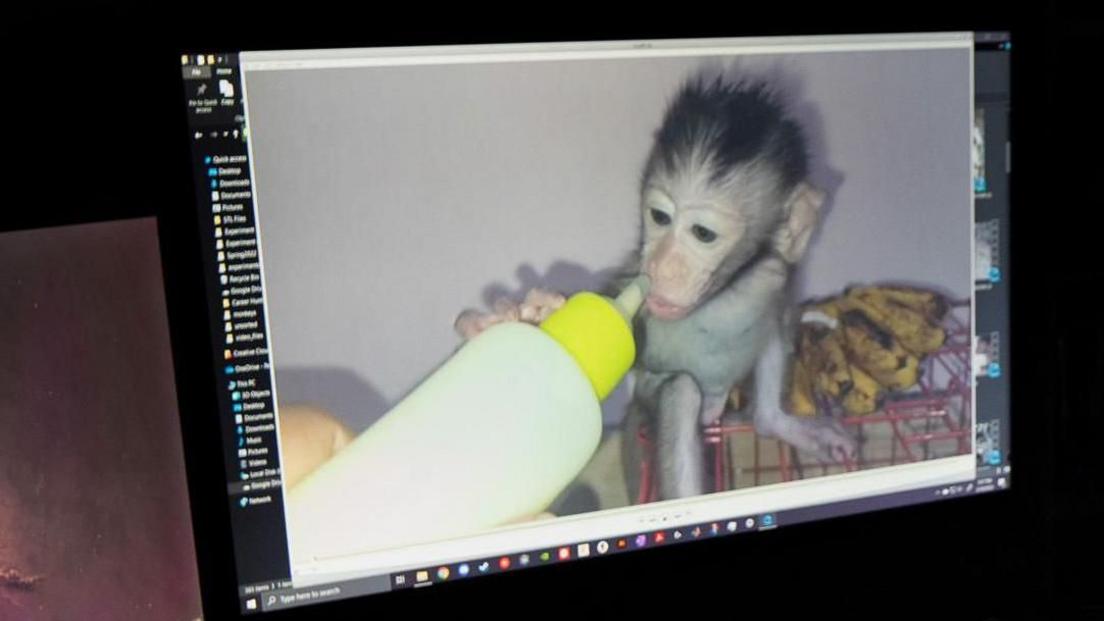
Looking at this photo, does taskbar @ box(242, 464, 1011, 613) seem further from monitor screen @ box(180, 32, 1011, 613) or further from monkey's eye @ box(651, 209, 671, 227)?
monkey's eye @ box(651, 209, 671, 227)

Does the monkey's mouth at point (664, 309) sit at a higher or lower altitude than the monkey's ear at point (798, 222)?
lower

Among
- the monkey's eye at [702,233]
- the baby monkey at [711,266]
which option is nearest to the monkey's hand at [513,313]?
the baby monkey at [711,266]

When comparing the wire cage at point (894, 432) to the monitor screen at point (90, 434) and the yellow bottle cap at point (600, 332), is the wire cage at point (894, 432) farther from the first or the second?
the monitor screen at point (90, 434)

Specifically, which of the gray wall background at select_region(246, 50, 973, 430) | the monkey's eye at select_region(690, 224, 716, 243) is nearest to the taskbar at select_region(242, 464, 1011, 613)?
the gray wall background at select_region(246, 50, 973, 430)

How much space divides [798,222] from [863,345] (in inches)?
4.6

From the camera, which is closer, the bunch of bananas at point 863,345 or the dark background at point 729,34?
the dark background at point 729,34

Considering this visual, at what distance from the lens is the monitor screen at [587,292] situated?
75 cm

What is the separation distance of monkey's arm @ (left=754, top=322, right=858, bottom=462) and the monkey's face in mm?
69

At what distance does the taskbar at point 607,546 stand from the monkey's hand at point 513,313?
0.17 meters

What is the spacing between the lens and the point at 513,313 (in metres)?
0.80

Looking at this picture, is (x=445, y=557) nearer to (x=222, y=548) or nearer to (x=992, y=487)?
(x=222, y=548)

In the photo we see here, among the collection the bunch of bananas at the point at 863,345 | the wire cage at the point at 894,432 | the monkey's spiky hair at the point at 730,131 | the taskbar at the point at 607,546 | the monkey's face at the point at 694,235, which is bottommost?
the taskbar at the point at 607,546

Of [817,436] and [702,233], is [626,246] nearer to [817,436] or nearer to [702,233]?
[702,233]

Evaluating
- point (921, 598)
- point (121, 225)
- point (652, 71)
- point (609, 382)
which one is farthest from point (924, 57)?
point (121, 225)
